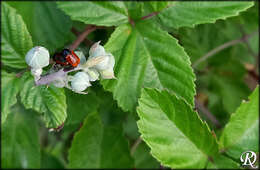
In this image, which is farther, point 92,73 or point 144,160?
point 144,160

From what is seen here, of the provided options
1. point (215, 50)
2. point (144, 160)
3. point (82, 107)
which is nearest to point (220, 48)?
point (215, 50)

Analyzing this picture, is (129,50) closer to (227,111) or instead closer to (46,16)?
(46,16)

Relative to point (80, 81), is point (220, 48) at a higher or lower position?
lower

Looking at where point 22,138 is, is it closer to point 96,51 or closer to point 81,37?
Result: point 81,37

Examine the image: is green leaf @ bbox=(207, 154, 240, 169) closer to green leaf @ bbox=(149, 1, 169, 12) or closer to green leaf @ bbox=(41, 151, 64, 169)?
green leaf @ bbox=(149, 1, 169, 12)

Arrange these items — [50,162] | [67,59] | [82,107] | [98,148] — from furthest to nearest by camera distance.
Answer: [50,162], [98,148], [82,107], [67,59]

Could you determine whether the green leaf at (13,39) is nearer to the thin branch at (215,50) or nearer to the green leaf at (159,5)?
the green leaf at (159,5)

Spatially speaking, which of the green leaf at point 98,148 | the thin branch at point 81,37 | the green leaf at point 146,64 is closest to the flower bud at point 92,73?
the green leaf at point 146,64
